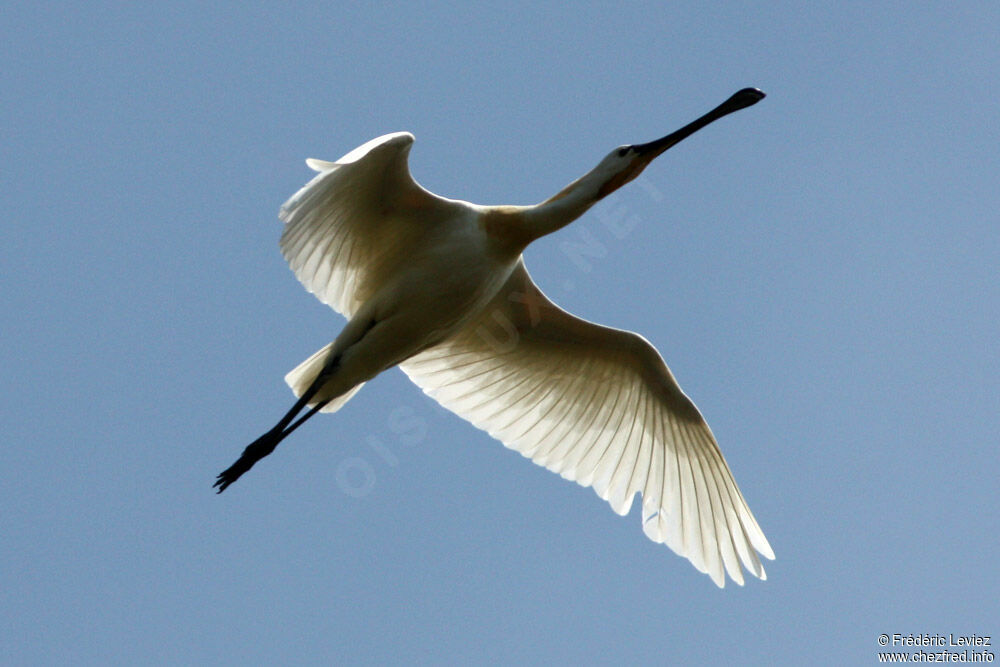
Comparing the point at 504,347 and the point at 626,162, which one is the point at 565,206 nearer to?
the point at 626,162

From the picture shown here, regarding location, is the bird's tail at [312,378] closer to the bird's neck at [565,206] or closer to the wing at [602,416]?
the wing at [602,416]

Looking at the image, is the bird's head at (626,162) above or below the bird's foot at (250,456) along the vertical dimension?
above

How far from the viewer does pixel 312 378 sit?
1234 cm

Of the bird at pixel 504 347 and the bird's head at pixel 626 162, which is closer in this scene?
the bird at pixel 504 347

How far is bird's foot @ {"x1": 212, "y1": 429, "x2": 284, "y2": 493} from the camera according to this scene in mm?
12414

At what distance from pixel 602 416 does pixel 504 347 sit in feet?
3.89

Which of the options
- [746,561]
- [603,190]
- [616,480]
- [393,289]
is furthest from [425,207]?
[746,561]

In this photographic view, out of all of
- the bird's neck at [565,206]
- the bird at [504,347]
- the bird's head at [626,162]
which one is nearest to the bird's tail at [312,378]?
the bird at [504,347]

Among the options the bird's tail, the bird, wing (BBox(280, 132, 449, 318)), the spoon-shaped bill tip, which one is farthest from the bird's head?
the bird's tail

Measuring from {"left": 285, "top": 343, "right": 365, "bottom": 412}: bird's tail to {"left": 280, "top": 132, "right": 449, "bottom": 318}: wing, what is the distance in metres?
0.46

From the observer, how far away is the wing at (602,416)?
43.7ft

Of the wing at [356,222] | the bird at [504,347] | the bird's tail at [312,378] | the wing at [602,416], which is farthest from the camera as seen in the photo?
the wing at [602,416]

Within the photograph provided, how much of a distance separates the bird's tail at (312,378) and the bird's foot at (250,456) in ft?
1.42

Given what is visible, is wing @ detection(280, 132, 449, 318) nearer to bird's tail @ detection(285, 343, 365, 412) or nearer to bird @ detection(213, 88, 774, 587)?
bird @ detection(213, 88, 774, 587)
